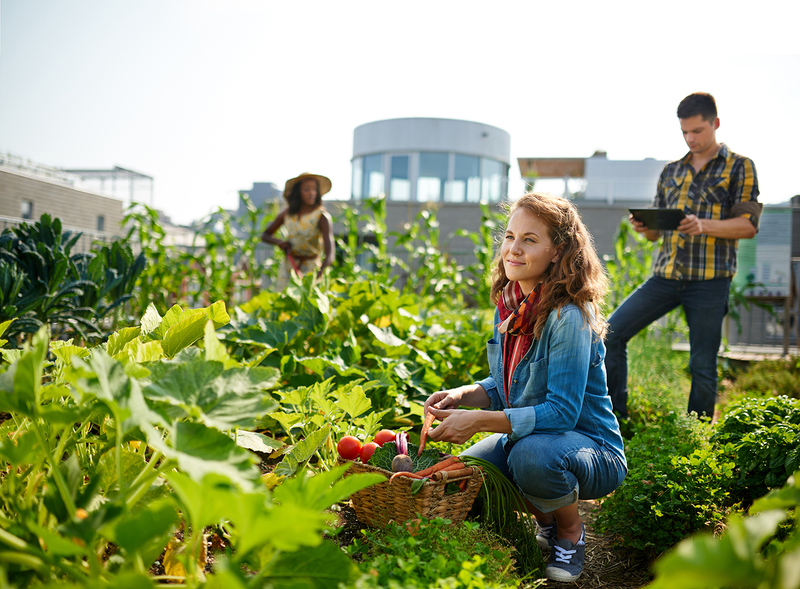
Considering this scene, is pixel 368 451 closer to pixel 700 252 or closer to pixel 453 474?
pixel 453 474

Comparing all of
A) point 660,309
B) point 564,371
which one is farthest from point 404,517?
point 660,309

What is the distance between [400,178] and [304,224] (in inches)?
568

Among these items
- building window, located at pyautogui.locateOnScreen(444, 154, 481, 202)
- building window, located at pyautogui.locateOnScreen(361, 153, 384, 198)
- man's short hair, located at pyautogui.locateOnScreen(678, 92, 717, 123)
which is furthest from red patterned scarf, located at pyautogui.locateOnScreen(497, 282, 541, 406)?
building window, located at pyautogui.locateOnScreen(361, 153, 384, 198)

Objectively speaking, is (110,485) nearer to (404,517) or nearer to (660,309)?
(404,517)

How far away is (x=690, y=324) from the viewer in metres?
2.95

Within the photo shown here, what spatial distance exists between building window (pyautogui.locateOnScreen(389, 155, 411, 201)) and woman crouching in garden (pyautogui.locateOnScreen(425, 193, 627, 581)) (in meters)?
17.0

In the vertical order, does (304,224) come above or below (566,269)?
above

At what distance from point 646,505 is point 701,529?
0.17 m

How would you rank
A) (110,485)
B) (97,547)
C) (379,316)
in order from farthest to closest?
(379,316) < (110,485) < (97,547)

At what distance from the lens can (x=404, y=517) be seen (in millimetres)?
1596

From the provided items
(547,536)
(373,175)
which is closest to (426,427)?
(547,536)

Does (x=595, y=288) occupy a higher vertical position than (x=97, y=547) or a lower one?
higher

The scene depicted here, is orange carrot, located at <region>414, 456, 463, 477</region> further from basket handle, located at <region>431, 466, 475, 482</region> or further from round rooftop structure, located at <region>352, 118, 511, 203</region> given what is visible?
round rooftop structure, located at <region>352, 118, 511, 203</region>

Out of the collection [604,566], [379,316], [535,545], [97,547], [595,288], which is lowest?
[604,566]
